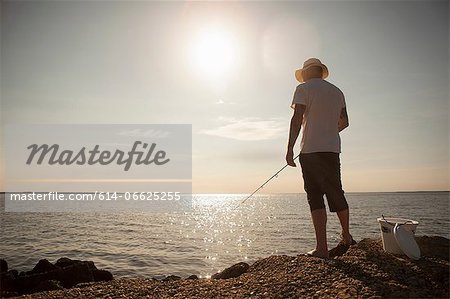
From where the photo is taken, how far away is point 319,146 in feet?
17.1

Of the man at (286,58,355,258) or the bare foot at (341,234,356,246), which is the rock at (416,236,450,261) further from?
the man at (286,58,355,258)

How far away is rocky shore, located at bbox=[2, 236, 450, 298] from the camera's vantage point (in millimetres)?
3612

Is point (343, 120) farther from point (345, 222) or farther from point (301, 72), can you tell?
point (345, 222)

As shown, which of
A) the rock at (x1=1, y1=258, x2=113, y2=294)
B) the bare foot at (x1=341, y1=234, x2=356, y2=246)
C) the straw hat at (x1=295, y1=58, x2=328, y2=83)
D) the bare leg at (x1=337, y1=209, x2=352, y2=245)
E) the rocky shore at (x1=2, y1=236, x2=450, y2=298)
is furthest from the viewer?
the rock at (x1=1, y1=258, x2=113, y2=294)

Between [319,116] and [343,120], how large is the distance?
74cm

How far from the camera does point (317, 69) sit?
5621 millimetres

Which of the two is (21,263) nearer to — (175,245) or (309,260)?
(175,245)

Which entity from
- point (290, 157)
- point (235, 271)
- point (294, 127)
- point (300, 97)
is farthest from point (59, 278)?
point (300, 97)

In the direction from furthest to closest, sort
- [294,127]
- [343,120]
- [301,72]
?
[301,72]
[343,120]
[294,127]

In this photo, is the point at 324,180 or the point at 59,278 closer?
the point at 324,180

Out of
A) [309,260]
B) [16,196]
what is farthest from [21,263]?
[16,196]

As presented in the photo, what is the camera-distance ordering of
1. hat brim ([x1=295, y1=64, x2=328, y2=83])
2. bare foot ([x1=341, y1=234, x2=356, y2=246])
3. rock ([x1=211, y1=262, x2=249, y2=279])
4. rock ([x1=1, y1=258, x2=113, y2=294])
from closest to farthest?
hat brim ([x1=295, y1=64, x2=328, y2=83]), bare foot ([x1=341, y1=234, x2=356, y2=246]), rock ([x1=211, y1=262, x2=249, y2=279]), rock ([x1=1, y1=258, x2=113, y2=294])

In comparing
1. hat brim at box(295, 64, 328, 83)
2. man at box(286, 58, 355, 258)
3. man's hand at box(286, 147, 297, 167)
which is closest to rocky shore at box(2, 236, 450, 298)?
man at box(286, 58, 355, 258)

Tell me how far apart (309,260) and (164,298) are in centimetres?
221
